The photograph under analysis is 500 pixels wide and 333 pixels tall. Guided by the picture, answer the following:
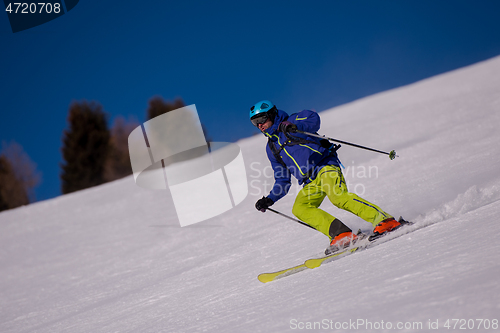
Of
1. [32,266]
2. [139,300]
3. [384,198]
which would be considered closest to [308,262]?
[139,300]

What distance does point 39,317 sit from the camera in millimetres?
5707

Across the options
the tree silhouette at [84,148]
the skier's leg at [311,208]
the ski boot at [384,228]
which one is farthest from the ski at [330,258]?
the tree silhouette at [84,148]

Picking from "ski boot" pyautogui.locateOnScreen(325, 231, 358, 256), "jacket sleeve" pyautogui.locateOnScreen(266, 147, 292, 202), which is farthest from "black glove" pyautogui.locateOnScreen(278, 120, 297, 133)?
"ski boot" pyautogui.locateOnScreen(325, 231, 358, 256)

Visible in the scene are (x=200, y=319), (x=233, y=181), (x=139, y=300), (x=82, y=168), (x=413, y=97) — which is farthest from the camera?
(x=82, y=168)

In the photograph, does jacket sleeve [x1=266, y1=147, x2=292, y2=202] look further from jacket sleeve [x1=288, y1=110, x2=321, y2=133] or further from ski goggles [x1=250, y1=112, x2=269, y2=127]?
jacket sleeve [x1=288, y1=110, x2=321, y2=133]

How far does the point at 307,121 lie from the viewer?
4.53 metres

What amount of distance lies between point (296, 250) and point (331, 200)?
1165 millimetres

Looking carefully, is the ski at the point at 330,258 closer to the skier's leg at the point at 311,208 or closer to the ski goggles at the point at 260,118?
the skier's leg at the point at 311,208

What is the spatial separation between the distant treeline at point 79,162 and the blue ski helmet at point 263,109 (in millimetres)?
37607

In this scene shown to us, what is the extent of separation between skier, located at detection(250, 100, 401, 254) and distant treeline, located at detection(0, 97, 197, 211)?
37.6 metres

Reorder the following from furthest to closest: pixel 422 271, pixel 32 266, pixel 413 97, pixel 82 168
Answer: pixel 82 168, pixel 413 97, pixel 32 266, pixel 422 271

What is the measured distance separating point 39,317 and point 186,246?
111 inches

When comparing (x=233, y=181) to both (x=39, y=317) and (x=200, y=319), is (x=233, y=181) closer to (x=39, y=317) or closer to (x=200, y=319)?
(x=39, y=317)

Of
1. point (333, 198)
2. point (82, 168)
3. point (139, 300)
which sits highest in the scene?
point (82, 168)
